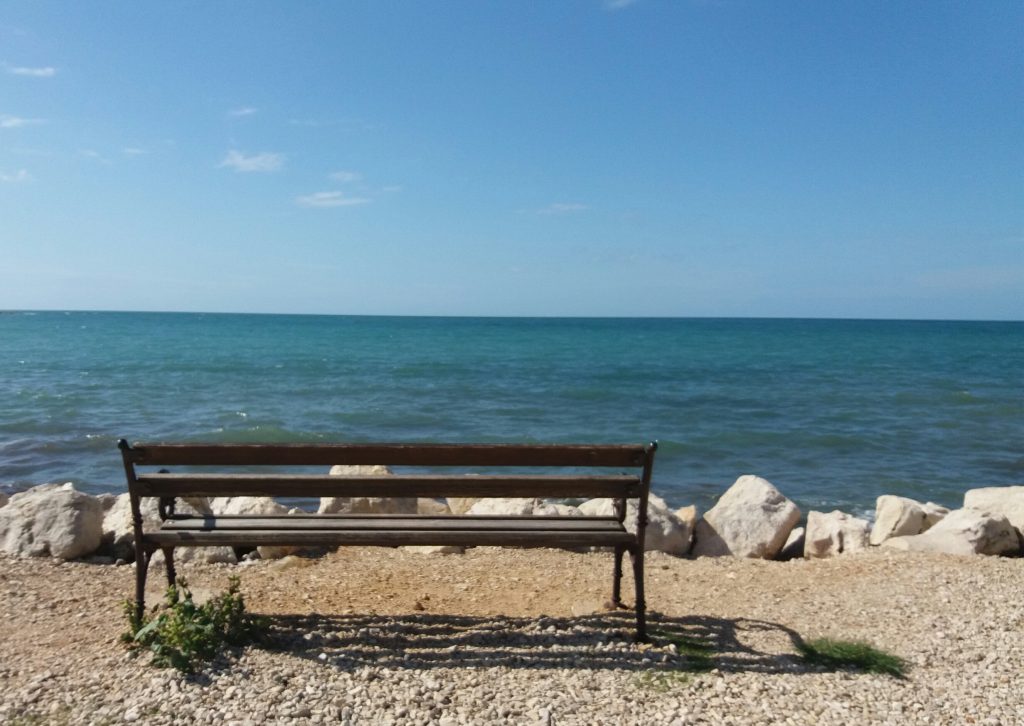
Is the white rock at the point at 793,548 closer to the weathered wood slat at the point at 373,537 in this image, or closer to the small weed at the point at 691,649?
the small weed at the point at 691,649

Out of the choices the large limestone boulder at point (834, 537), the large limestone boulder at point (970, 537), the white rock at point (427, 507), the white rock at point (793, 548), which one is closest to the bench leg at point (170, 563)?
the white rock at point (427, 507)

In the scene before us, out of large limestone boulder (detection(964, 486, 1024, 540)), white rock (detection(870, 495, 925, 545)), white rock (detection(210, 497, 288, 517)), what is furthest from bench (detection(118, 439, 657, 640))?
large limestone boulder (detection(964, 486, 1024, 540))

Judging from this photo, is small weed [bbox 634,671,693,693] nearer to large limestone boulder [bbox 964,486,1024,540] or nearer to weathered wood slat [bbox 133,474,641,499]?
weathered wood slat [bbox 133,474,641,499]

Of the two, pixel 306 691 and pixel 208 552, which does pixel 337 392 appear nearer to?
pixel 208 552

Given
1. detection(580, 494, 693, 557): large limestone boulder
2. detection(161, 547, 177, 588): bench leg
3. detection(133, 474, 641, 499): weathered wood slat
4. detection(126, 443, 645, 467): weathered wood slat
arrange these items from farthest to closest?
detection(580, 494, 693, 557): large limestone boulder < detection(161, 547, 177, 588): bench leg < detection(133, 474, 641, 499): weathered wood slat < detection(126, 443, 645, 467): weathered wood slat

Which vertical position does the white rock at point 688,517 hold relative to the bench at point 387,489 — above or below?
below

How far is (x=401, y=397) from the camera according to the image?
24375mm

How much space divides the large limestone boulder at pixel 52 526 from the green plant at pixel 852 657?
253 inches

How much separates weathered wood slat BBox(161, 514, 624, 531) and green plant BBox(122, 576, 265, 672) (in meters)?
0.40

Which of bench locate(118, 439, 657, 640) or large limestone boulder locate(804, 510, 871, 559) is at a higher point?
bench locate(118, 439, 657, 640)

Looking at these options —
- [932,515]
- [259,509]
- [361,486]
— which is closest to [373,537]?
[361,486]

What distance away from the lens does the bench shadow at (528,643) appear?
476cm

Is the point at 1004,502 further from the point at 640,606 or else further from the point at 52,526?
the point at 52,526

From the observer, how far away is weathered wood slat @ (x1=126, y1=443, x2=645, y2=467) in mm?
4582
